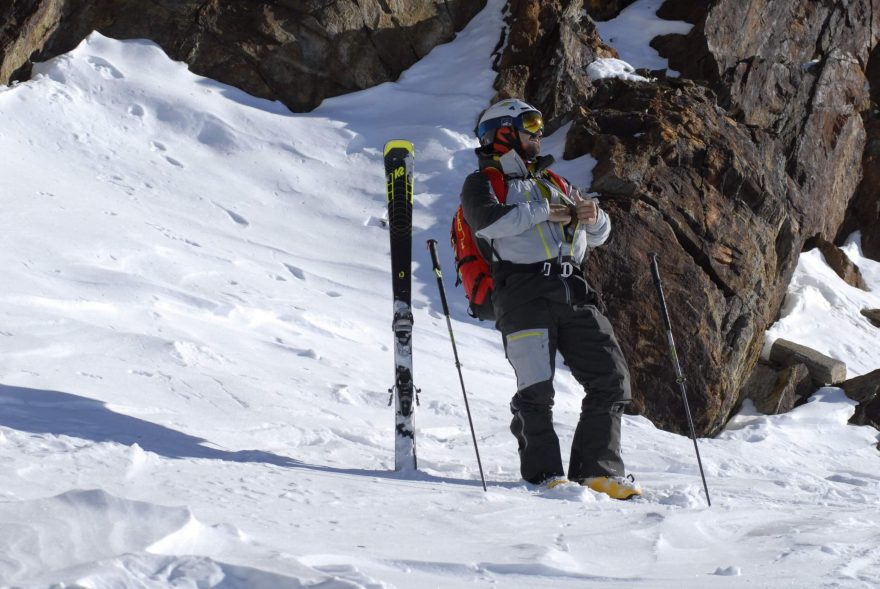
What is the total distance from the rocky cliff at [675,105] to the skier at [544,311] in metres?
4.14

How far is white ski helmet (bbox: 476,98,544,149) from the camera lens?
5.31 meters

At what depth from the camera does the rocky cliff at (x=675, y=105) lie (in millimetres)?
10016

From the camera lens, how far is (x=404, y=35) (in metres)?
14.4

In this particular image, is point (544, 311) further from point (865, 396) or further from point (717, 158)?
point (717, 158)

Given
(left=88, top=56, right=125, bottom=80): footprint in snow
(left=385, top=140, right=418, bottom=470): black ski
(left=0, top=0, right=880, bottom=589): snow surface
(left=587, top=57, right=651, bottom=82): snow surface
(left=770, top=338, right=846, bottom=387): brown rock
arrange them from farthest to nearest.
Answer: (left=587, top=57, right=651, bottom=82): snow surface
(left=88, top=56, right=125, bottom=80): footprint in snow
(left=770, top=338, right=846, bottom=387): brown rock
(left=385, top=140, right=418, bottom=470): black ski
(left=0, top=0, right=880, bottom=589): snow surface

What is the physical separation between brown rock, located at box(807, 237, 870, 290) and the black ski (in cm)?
1078

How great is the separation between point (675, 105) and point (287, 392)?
784 cm

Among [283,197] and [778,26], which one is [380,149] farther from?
[778,26]

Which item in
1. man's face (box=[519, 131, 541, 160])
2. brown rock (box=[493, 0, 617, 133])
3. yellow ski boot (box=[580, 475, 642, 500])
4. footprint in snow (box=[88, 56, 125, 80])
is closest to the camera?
yellow ski boot (box=[580, 475, 642, 500])

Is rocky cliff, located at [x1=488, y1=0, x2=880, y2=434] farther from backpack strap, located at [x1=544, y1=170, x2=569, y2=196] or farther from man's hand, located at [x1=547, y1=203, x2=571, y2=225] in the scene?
man's hand, located at [x1=547, y1=203, x2=571, y2=225]

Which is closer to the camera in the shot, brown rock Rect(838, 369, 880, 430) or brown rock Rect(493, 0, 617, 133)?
brown rock Rect(838, 369, 880, 430)

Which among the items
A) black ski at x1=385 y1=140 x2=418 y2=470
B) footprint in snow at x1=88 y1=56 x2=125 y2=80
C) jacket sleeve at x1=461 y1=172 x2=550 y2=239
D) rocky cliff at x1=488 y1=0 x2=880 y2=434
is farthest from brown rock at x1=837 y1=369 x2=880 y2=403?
footprint in snow at x1=88 y1=56 x2=125 y2=80

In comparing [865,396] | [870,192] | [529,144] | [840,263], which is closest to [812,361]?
[865,396]

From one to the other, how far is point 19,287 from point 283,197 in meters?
5.40
